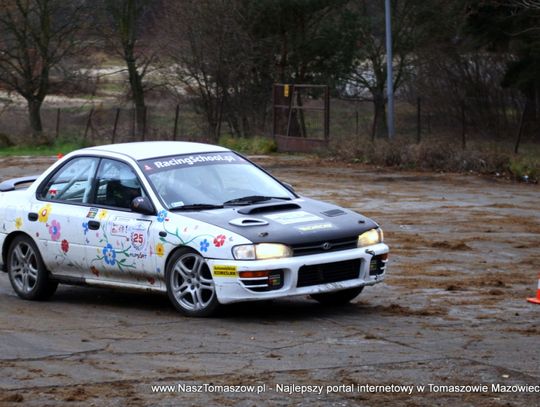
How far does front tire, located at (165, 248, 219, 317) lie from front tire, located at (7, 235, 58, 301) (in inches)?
69.3

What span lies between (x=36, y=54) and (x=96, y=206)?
35.8m

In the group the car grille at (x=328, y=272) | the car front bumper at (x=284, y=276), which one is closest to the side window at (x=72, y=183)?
the car front bumper at (x=284, y=276)

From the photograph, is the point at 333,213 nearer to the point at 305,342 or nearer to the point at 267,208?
the point at 267,208

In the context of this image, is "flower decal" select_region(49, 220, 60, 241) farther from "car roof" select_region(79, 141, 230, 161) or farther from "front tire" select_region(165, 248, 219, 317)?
"front tire" select_region(165, 248, 219, 317)

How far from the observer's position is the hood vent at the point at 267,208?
9484mm

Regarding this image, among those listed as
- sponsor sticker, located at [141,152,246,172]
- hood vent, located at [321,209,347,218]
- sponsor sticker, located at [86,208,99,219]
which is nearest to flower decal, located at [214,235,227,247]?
hood vent, located at [321,209,347,218]

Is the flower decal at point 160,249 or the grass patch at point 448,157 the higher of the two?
the flower decal at point 160,249

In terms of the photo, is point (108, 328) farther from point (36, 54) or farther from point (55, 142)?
point (36, 54)

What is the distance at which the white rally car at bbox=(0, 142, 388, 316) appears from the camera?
353 inches

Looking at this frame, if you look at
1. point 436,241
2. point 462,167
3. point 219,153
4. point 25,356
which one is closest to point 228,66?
point 462,167

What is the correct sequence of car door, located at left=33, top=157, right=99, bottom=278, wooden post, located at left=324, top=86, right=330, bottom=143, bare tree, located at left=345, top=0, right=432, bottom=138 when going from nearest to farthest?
car door, located at left=33, top=157, right=99, bottom=278
wooden post, located at left=324, top=86, right=330, bottom=143
bare tree, located at left=345, top=0, right=432, bottom=138

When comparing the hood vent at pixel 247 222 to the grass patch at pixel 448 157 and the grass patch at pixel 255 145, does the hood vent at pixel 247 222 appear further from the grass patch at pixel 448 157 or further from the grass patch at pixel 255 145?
the grass patch at pixel 255 145

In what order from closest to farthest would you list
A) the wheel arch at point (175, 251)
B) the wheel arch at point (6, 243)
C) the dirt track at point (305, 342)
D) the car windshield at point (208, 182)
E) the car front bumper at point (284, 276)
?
the dirt track at point (305, 342) < the car front bumper at point (284, 276) < the wheel arch at point (175, 251) < the car windshield at point (208, 182) < the wheel arch at point (6, 243)

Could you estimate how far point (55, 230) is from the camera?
10391mm
